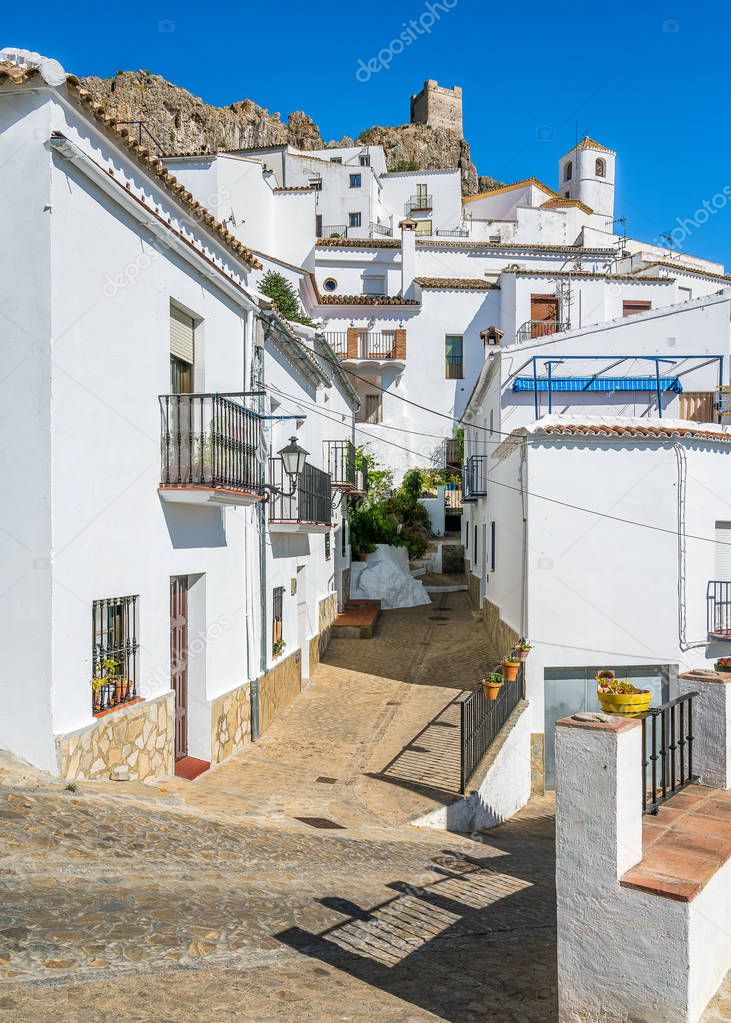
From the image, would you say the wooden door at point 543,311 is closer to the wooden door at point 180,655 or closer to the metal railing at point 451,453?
the metal railing at point 451,453

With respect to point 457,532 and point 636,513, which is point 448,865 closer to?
point 636,513

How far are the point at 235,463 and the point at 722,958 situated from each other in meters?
7.47

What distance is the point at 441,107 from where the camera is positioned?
73.0m

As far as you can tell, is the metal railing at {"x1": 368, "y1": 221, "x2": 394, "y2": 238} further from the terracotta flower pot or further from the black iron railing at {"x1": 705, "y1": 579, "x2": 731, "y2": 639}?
the terracotta flower pot

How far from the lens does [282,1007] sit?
14.4ft

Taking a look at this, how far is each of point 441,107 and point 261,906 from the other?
3096 inches

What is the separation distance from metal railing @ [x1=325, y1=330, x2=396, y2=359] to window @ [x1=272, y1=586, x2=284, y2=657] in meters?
22.8

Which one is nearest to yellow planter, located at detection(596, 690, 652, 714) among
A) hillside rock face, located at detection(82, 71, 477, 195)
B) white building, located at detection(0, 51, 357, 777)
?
white building, located at detection(0, 51, 357, 777)

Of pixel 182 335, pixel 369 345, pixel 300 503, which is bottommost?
pixel 300 503

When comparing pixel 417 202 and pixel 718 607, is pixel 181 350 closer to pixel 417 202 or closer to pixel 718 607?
pixel 718 607

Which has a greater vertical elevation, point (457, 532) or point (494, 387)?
point (494, 387)

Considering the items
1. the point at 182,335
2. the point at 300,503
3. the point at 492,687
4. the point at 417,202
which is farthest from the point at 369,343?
the point at 182,335

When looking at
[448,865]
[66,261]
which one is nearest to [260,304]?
[66,261]

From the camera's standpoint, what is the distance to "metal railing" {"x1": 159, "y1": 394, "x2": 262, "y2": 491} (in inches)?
352
